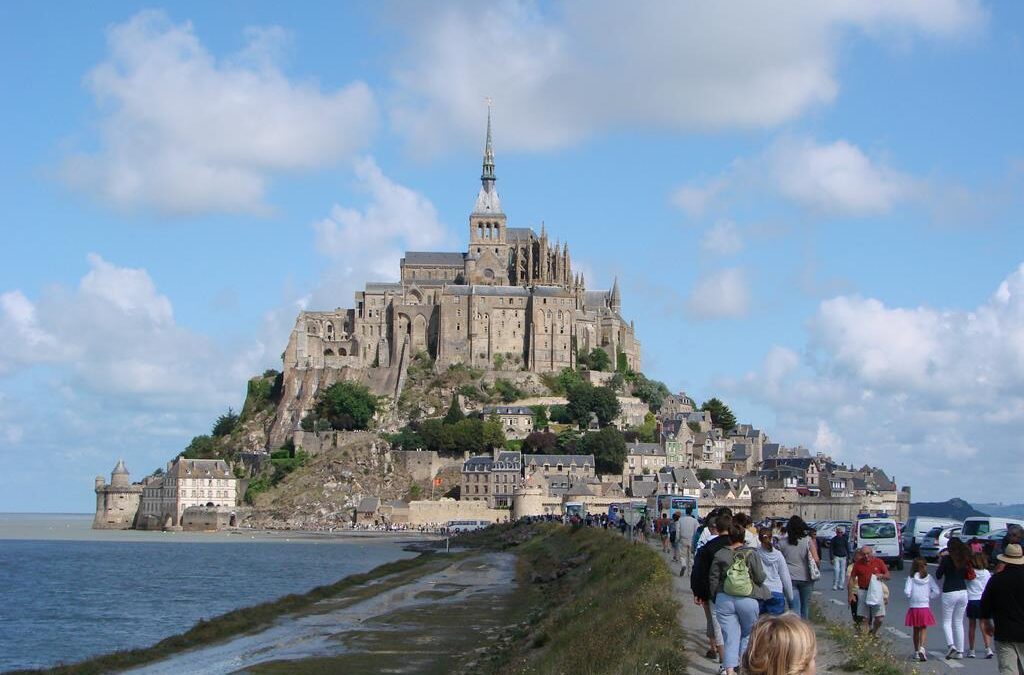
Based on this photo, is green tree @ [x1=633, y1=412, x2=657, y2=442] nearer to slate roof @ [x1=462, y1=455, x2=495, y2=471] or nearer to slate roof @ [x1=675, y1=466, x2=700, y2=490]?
slate roof @ [x1=675, y1=466, x2=700, y2=490]

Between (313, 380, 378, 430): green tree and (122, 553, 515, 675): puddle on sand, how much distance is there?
7520 centimetres

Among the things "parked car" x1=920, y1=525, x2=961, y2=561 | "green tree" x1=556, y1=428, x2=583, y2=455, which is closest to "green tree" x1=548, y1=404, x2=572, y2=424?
"green tree" x1=556, y1=428, x2=583, y2=455

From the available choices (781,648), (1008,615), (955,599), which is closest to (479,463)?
(955,599)

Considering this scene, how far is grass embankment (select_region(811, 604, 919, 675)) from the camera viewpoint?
14.7 meters

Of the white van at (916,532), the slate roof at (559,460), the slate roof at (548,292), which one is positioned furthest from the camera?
the slate roof at (548,292)

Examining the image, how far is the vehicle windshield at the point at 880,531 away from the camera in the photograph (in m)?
33.7

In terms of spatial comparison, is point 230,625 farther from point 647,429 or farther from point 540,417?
point 647,429

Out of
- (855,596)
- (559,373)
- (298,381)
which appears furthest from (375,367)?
(855,596)

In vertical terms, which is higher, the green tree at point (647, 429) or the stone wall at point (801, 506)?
the green tree at point (647, 429)

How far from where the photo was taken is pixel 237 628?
A: 1394 inches

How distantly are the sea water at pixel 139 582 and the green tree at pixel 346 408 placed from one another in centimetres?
1759

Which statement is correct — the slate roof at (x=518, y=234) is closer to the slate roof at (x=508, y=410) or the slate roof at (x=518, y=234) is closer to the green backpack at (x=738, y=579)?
the slate roof at (x=508, y=410)

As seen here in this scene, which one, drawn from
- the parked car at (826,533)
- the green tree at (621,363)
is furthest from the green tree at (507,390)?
the parked car at (826,533)

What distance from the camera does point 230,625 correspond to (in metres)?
35.8
